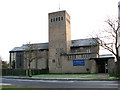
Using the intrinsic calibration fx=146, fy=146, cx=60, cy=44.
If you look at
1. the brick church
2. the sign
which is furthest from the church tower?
the sign

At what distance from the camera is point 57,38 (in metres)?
50.9

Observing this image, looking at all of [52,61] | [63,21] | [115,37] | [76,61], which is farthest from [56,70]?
[115,37]

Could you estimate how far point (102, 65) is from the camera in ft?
149

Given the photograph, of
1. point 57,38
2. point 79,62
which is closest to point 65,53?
point 79,62

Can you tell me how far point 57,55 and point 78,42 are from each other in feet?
32.2

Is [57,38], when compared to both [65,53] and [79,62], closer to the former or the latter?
[65,53]

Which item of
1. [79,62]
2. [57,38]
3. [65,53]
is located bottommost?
[79,62]

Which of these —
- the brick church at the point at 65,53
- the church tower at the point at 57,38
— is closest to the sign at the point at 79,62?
the brick church at the point at 65,53

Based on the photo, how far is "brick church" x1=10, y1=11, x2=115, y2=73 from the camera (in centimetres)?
4322

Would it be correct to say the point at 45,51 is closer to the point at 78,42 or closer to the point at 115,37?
the point at 78,42

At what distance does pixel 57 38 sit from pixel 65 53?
6491mm

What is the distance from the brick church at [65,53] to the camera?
43219mm

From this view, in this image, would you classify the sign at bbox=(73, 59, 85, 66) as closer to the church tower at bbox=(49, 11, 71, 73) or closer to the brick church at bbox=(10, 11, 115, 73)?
the brick church at bbox=(10, 11, 115, 73)

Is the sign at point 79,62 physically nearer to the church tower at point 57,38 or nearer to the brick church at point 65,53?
the brick church at point 65,53
